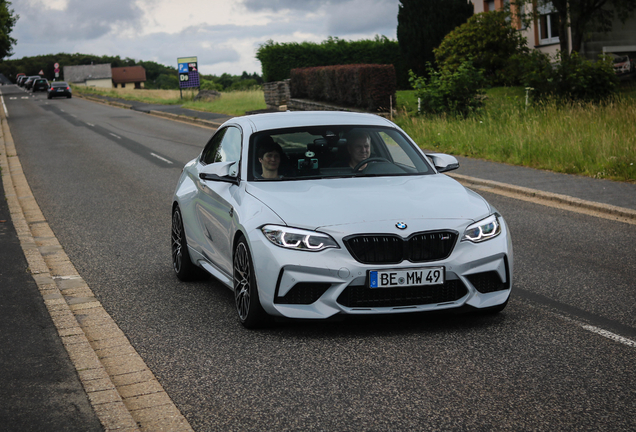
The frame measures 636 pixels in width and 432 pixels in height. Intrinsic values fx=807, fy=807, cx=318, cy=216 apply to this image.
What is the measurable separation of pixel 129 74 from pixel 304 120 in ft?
642

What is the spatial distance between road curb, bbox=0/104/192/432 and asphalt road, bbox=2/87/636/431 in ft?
0.37

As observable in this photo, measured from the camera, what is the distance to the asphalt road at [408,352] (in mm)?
4031

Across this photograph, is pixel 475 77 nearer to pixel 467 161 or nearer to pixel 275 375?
pixel 467 161

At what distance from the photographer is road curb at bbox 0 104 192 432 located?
13.3 ft

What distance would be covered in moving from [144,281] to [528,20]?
28.3m

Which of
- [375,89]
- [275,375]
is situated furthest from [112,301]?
[375,89]

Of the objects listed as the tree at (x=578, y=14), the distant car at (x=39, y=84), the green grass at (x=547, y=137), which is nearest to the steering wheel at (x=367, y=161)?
the green grass at (x=547, y=137)

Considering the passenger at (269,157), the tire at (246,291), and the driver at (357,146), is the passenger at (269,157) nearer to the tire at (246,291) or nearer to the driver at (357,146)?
Answer: the driver at (357,146)

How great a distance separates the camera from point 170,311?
643 cm

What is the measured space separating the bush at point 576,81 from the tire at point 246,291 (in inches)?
702

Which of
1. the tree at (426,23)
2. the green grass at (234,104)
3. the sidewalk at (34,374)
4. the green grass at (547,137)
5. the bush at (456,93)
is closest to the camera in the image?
the sidewalk at (34,374)

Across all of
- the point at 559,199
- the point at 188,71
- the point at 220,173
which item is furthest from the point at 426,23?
the point at 220,173

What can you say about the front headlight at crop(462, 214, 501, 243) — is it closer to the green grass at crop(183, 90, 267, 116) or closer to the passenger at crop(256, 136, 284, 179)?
the passenger at crop(256, 136, 284, 179)

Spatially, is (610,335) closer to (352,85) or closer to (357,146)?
(357,146)
